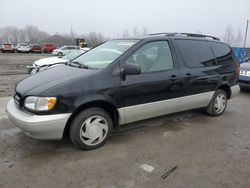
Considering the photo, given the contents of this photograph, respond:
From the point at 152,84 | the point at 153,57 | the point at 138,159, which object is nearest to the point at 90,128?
the point at 138,159

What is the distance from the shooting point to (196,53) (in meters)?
4.19

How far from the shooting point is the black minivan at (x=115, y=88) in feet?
9.16

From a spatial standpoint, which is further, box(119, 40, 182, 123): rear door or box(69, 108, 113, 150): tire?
box(119, 40, 182, 123): rear door

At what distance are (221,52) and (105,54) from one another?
8.83ft

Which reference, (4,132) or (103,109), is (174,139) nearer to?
(103,109)

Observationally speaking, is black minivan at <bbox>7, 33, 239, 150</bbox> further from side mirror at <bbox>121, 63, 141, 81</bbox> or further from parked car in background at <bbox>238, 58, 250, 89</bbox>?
parked car in background at <bbox>238, 58, 250, 89</bbox>

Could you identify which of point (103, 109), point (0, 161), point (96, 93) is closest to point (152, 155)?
point (103, 109)

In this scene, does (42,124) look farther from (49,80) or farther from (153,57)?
(153,57)

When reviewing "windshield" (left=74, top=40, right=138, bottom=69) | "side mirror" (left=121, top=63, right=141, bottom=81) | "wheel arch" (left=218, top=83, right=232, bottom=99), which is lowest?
"wheel arch" (left=218, top=83, right=232, bottom=99)

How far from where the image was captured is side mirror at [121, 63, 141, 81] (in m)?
3.10

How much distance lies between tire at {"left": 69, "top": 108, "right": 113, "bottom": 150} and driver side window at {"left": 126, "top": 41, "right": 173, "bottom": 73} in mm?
947

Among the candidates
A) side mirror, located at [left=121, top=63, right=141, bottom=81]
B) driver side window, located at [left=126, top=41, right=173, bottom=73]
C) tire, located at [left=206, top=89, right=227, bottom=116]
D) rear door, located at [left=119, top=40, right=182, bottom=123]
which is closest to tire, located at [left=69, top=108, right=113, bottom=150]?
rear door, located at [left=119, top=40, right=182, bottom=123]

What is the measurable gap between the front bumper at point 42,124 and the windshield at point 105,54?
102 centimetres

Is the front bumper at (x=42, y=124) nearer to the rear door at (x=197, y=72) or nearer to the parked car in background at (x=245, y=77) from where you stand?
the rear door at (x=197, y=72)
